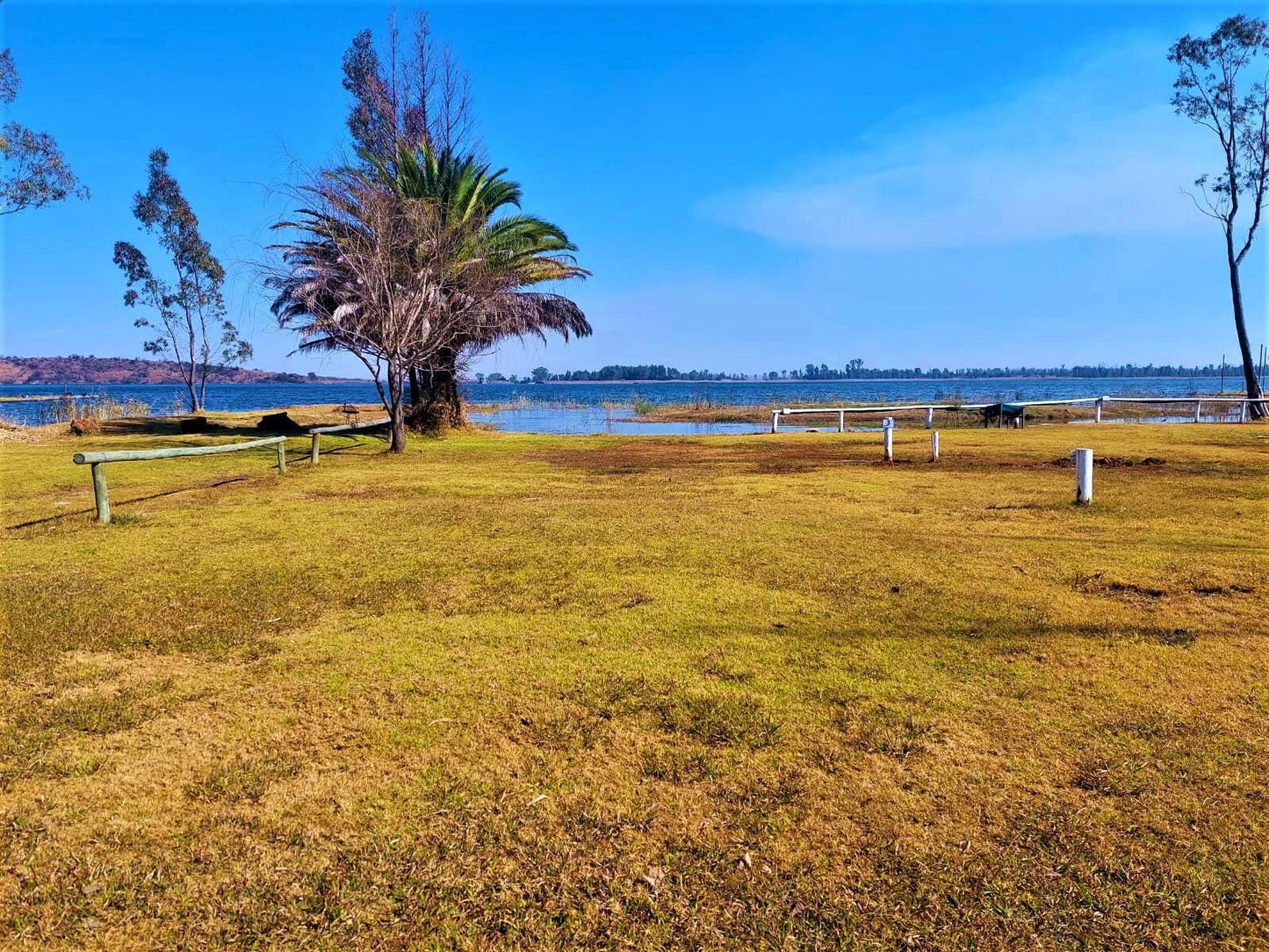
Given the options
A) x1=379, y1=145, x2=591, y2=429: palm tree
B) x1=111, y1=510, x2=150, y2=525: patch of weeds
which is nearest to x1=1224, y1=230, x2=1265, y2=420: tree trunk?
x1=379, y1=145, x2=591, y2=429: palm tree


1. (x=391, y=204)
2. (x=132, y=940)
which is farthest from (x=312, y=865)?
(x=391, y=204)

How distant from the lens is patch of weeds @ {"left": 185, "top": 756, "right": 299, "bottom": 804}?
9.08 ft

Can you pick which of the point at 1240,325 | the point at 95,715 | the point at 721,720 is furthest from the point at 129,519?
the point at 1240,325

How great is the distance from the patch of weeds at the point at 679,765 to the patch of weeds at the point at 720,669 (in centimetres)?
74

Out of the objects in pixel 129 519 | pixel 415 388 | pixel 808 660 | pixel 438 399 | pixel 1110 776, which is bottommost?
pixel 1110 776

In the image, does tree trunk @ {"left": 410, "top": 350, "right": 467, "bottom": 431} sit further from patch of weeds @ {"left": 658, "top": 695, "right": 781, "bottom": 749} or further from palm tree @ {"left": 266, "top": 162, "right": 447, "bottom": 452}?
patch of weeds @ {"left": 658, "top": 695, "right": 781, "bottom": 749}

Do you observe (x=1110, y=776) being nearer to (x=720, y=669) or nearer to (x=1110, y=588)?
(x=720, y=669)

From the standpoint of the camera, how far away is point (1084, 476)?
8.27 metres

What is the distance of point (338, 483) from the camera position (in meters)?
10.9

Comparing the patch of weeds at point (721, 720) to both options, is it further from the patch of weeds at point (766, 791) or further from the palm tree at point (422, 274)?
the palm tree at point (422, 274)

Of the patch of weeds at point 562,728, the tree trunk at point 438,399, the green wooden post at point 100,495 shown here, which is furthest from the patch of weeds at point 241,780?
the tree trunk at point 438,399

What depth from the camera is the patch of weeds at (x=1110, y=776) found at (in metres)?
2.75

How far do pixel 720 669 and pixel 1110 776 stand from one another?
69.6 inches

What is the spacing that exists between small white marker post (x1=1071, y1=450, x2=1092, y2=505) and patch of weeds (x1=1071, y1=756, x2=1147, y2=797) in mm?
6256
